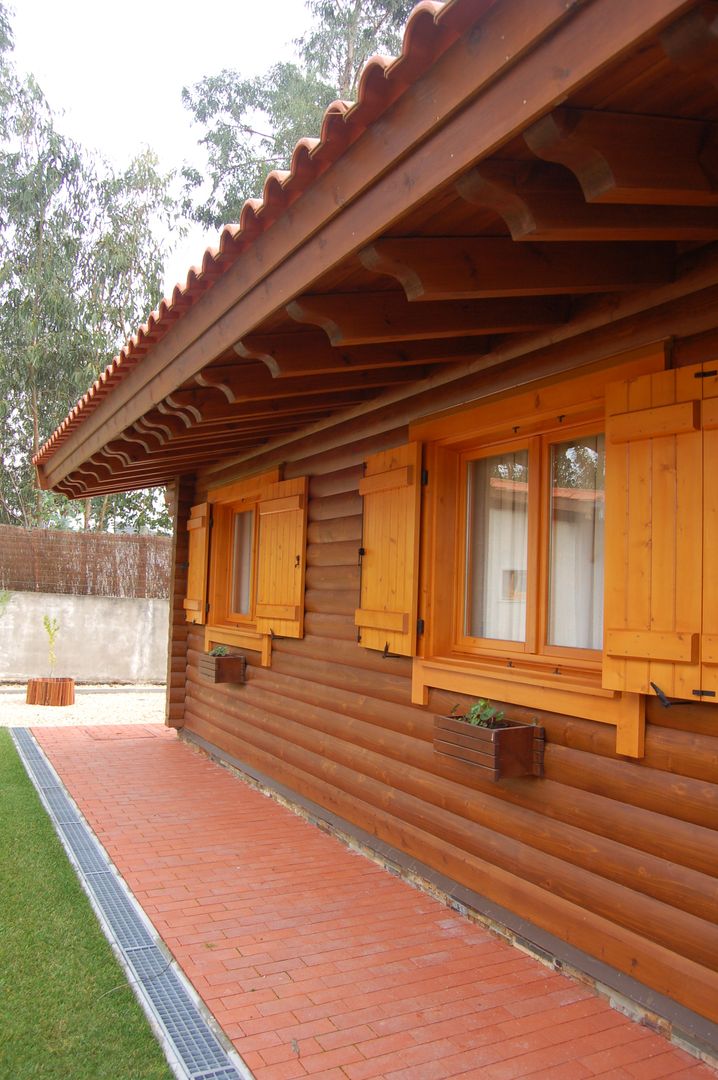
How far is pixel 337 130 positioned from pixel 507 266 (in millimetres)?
677

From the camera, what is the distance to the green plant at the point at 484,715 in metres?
3.47

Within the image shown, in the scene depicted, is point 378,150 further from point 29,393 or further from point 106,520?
point 106,520

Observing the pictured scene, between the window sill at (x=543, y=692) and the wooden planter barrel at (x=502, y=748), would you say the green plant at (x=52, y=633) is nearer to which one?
the window sill at (x=543, y=692)

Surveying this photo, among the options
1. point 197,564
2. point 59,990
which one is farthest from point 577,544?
point 197,564

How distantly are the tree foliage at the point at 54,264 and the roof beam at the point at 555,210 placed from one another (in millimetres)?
16405

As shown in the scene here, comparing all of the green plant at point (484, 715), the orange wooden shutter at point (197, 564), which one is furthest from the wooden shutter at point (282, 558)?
the green plant at point (484, 715)

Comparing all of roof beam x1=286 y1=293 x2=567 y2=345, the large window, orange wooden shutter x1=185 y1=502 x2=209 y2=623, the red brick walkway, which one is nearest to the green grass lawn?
the red brick walkway

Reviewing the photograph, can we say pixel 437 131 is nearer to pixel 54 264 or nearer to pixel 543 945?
pixel 543 945

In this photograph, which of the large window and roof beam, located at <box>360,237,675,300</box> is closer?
roof beam, located at <box>360,237,675,300</box>

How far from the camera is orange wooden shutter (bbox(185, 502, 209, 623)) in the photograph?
7.54m

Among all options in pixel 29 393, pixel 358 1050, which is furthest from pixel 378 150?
pixel 29 393

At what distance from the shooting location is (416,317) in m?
3.13

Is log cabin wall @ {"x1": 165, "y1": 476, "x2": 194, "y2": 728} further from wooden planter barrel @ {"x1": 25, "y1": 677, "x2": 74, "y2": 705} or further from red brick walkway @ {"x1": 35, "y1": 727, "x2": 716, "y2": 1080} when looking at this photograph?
red brick walkway @ {"x1": 35, "y1": 727, "x2": 716, "y2": 1080}

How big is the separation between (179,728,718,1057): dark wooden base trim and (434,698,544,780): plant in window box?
575mm
